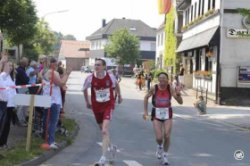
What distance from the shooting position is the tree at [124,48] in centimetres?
8419

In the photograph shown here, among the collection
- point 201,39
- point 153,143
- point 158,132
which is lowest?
point 153,143

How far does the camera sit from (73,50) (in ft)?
457

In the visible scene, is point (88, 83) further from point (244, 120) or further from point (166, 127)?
point (244, 120)

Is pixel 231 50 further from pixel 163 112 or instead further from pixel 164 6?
pixel 164 6

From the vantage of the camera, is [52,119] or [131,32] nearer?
[52,119]

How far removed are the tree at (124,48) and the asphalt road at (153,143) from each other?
64.2 m

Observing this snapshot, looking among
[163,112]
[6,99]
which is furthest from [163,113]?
[6,99]

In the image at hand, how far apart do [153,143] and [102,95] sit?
360 centimetres

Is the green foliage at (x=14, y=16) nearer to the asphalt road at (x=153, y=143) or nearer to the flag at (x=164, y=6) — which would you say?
the asphalt road at (x=153, y=143)

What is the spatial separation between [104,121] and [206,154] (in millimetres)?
2853

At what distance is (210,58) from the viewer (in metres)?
31.8

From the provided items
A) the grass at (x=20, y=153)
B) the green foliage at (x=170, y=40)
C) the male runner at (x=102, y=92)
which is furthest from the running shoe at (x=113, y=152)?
the green foliage at (x=170, y=40)

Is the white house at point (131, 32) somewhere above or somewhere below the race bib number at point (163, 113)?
above

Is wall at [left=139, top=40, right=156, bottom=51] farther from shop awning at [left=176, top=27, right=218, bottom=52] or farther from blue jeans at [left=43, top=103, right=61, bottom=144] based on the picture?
blue jeans at [left=43, top=103, right=61, bottom=144]
